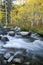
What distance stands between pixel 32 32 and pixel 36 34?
97cm

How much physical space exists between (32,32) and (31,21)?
3.82 meters

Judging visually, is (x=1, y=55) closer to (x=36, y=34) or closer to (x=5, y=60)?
(x=5, y=60)

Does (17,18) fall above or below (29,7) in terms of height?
below

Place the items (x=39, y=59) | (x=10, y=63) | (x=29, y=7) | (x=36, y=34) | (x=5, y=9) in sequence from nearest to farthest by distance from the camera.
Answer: (x=10, y=63) → (x=39, y=59) → (x=36, y=34) → (x=29, y=7) → (x=5, y=9)

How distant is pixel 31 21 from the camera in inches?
849

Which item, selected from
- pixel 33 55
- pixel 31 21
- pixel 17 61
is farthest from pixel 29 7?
pixel 17 61

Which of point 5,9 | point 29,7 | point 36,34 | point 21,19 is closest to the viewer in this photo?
point 36,34

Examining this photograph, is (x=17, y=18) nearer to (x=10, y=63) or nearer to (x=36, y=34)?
(x=36, y=34)

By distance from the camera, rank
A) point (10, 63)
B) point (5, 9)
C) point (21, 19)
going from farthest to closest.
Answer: point (5, 9) < point (21, 19) < point (10, 63)

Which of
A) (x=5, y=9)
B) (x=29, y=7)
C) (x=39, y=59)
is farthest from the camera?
(x=5, y=9)

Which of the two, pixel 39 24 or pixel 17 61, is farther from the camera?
pixel 39 24

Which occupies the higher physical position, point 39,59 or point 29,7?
point 29,7

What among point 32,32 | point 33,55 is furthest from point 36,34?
point 33,55

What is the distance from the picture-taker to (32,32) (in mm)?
17953
